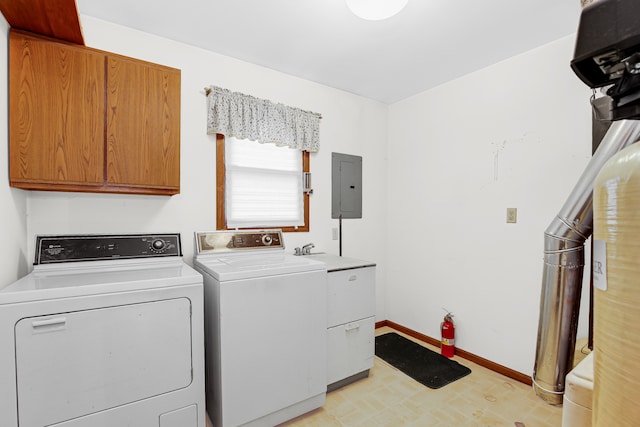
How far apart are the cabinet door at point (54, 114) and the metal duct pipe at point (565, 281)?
89.1 inches

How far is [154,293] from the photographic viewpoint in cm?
→ 153

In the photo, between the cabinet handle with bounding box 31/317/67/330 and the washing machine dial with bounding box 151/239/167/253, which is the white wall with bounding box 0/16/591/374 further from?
the cabinet handle with bounding box 31/317/67/330

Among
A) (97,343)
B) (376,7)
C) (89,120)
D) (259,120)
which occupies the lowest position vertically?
(97,343)

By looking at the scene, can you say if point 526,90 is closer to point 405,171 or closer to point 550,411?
point 405,171

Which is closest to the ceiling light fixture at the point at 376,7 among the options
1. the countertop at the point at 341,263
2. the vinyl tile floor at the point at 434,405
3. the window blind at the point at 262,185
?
the window blind at the point at 262,185

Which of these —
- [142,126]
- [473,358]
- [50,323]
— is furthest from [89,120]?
[473,358]

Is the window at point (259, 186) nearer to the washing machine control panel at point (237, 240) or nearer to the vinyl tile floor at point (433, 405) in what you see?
the washing machine control panel at point (237, 240)

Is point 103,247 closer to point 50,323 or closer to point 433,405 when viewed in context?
point 50,323

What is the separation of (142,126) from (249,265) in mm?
1098

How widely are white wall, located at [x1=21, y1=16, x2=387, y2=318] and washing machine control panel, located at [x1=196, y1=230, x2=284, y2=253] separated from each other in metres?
0.16

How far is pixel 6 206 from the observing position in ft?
4.94

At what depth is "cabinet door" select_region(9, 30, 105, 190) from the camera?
5.06 ft

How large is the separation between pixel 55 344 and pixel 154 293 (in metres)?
0.42

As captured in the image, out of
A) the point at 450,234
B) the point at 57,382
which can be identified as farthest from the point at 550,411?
the point at 57,382
